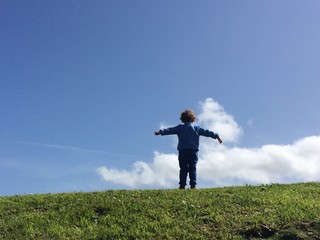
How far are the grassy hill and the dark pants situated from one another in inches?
86.0

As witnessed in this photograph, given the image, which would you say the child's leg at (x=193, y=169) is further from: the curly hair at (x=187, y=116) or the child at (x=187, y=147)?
the curly hair at (x=187, y=116)

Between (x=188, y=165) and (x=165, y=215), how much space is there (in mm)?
5569

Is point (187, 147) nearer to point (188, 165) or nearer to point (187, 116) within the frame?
point (188, 165)

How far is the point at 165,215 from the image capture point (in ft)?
41.1

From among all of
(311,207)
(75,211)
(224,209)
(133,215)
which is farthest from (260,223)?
(75,211)

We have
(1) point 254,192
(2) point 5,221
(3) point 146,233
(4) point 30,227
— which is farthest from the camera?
(1) point 254,192

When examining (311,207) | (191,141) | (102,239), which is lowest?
(102,239)

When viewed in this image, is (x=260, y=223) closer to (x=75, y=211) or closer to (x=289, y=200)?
(x=289, y=200)

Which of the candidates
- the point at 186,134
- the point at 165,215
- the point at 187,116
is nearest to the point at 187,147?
the point at 186,134

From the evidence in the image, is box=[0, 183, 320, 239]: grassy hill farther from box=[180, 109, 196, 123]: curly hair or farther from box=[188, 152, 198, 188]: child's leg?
box=[180, 109, 196, 123]: curly hair

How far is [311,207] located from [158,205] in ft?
13.0

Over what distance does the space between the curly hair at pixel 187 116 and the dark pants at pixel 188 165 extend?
3.78 feet

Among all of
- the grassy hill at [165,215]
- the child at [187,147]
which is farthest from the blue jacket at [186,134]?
the grassy hill at [165,215]

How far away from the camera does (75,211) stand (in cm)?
1315
